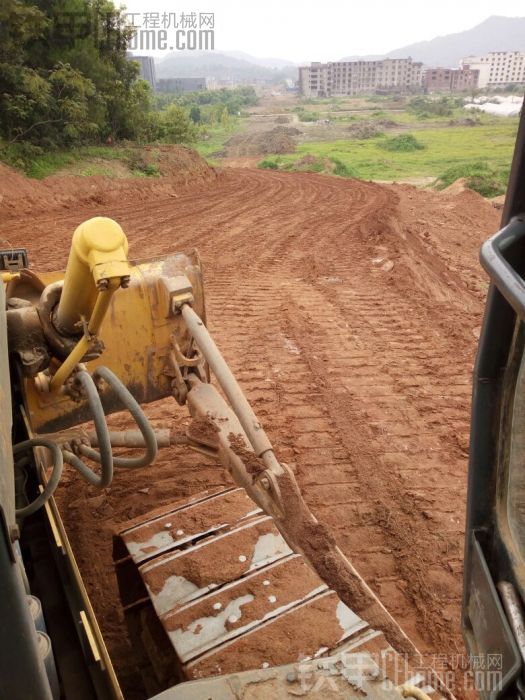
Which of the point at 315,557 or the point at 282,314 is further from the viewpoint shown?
the point at 282,314

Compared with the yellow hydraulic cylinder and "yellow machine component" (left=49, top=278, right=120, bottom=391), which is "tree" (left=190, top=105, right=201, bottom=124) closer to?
"yellow machine component" (left=49, top=278, right=120, bottom=391)

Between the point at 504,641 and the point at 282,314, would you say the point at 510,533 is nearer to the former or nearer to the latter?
the point at 504,641

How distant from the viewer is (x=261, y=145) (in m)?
34.6

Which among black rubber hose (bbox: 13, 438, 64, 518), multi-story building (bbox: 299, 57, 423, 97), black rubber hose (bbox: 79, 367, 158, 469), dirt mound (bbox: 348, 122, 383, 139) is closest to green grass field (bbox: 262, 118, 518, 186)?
dirt mound (bbox: 348, 122, 383, 139)

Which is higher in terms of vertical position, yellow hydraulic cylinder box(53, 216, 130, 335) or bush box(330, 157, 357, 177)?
yellow hydraulic cylinder box(53, 216, 130, 335)

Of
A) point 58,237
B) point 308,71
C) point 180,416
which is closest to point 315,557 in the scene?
point 180,416

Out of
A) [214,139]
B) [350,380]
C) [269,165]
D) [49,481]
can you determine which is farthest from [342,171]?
[49,481]

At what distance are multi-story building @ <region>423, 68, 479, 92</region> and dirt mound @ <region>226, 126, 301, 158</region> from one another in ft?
293

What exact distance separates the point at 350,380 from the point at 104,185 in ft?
45.2

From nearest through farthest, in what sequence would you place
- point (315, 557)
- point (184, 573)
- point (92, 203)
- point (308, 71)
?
point (184, 573) < point (315, 557) < point (92, 203) < point (308, 71)

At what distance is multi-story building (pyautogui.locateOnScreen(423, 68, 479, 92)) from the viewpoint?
111812mm

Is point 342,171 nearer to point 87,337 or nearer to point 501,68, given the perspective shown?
point 87,337

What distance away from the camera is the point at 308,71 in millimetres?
117875

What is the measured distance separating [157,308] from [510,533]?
2.73 metres
